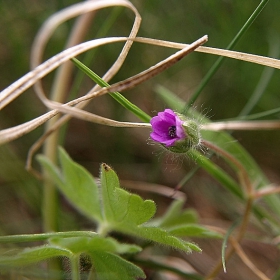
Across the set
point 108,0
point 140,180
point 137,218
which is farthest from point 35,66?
point 140,180

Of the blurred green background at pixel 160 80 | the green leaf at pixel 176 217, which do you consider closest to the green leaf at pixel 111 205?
the green leaf at pixel 176 217

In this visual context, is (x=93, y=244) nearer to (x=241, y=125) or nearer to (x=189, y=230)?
(x=189, y=230)

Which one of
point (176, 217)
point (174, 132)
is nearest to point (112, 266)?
point (174, 132)

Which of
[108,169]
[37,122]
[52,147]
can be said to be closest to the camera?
[108,169]

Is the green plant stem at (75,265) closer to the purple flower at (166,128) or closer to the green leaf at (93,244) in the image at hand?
the green leaf at (93,244)

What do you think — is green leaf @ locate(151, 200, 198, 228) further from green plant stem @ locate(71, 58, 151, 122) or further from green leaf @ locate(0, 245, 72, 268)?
green leaf @ locate(0, 245, 72, 268)

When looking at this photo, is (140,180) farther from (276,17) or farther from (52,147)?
(276,17)

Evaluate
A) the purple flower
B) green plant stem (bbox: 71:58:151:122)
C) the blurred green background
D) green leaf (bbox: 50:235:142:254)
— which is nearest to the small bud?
the purple flower

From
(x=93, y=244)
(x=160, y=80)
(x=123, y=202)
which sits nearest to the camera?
(x=93, y=244)
